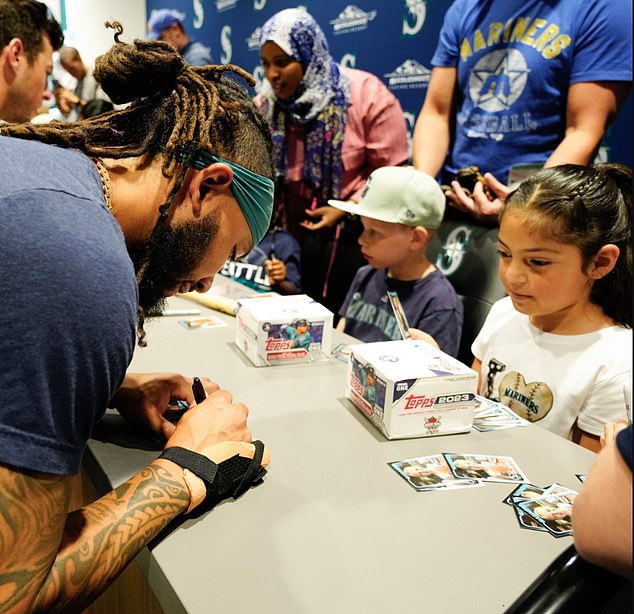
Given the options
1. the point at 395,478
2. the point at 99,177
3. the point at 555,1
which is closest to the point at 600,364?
the point at 395,478

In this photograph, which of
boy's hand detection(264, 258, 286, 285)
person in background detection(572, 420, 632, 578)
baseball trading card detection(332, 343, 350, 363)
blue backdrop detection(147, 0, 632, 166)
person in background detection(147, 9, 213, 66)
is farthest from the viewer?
person in background detection(147, 9, 213, 66)

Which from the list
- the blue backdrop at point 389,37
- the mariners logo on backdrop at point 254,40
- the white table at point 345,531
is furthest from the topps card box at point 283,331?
the mariners logo on backdrop at point 254,40

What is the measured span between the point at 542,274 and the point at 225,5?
477 cm

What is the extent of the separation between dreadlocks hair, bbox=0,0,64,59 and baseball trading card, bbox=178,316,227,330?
4.51 ft

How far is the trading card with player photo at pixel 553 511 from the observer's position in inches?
33.6

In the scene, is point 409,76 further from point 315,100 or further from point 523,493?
point 523,493

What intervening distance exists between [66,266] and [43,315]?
58 millimetres

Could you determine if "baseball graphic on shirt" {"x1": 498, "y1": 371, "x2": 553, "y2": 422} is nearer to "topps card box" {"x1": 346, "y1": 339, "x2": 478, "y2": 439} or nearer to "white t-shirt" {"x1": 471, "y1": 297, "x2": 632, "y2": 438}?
"white t-shirt" {"x1": 471, "y1": 297, "x2": 632, "y2": 438}

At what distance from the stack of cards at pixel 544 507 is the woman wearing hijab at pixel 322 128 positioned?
5.71ft

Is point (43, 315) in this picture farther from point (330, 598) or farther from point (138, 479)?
point (330, 598)

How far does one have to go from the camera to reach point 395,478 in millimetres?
962

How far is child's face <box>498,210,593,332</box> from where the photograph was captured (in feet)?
4.60

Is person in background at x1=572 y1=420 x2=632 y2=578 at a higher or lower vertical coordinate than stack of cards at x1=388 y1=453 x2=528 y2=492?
higher

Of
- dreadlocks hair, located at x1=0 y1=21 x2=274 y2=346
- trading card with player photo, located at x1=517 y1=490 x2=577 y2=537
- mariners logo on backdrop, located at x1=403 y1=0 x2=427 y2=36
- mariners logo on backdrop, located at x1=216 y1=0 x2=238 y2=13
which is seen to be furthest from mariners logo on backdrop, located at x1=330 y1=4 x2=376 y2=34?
trading card with player photo, located at x1=517 y1=490 x2=577 y2=537
